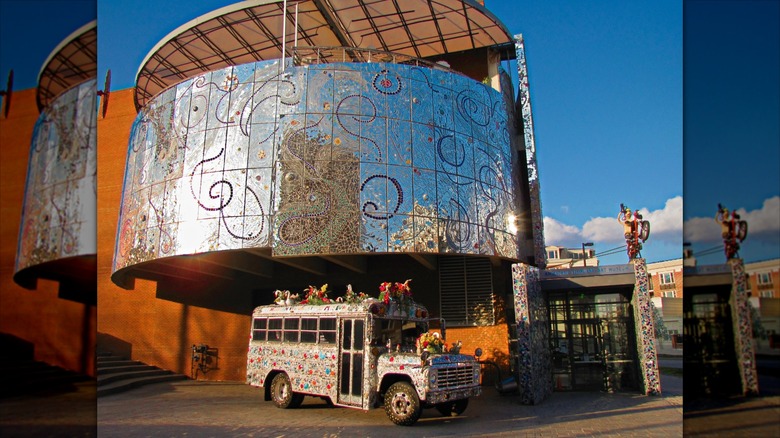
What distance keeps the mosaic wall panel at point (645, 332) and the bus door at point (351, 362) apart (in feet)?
27.5

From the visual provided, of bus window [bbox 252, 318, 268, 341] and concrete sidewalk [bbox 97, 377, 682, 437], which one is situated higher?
bus window [bbox 252, 318, 268, 341]

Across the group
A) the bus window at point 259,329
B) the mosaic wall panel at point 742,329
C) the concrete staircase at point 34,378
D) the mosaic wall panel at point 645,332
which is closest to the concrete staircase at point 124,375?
the bus window at point 259,329

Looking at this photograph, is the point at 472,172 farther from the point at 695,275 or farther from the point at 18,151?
the point at 18,151

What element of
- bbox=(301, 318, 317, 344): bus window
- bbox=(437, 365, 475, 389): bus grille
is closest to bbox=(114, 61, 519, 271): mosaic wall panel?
bbox=(301, 318, 317, 344): bus window

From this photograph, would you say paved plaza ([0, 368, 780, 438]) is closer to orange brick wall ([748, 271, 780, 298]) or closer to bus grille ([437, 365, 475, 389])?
bus grille ([437, 365, 475, 389])

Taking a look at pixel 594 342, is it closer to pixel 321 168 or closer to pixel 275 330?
pixel 275 330

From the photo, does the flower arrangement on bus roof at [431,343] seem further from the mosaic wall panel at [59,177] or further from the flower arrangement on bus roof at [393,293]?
the mosaic wall panel at [59,177]

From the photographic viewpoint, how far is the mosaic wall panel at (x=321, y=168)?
13.9 metres

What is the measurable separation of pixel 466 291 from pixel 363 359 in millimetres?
6953

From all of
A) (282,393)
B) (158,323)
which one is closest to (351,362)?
(282,393)

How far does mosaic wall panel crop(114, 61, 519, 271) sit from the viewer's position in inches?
547

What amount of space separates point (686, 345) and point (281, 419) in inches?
365

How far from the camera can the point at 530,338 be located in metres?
13.7

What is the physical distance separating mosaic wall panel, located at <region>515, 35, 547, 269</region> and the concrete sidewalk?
15.8ft
